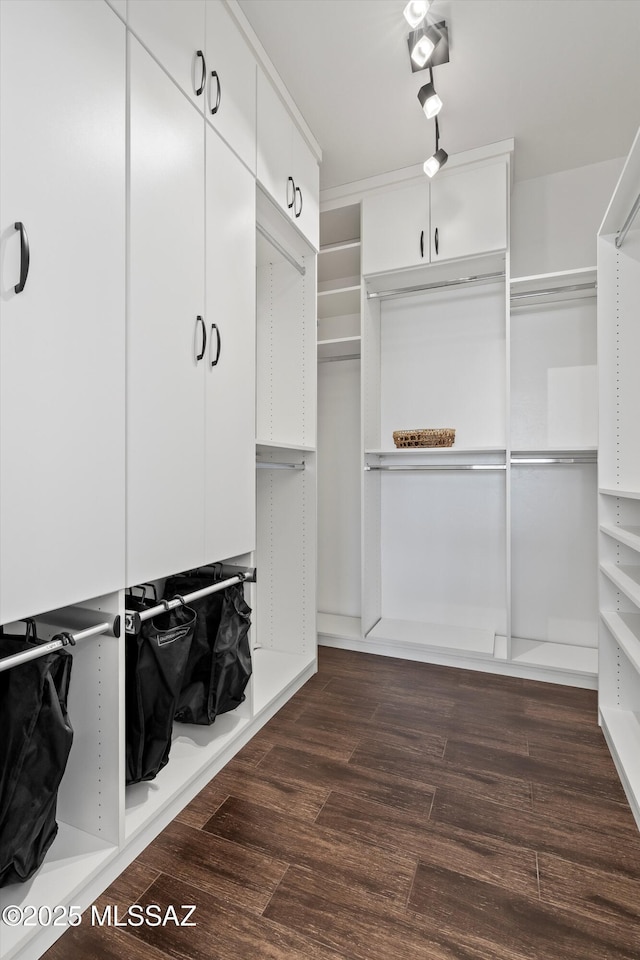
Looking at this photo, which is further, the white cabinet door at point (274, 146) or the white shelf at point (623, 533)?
the white cabinet door at point (274, 146)

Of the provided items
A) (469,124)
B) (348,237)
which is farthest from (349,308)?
(469,124)

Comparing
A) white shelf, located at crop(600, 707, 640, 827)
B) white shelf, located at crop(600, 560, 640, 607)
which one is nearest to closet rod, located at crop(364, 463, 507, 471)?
white shelf, located at crop(600, 560, 640, 607)

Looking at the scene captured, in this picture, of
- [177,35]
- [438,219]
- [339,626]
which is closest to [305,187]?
[438,219]

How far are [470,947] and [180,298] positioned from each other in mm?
1863

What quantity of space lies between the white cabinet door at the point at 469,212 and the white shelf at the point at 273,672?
2.29 metres

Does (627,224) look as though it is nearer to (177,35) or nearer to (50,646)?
(177,35)

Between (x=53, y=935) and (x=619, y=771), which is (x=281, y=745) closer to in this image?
(x=53, y=935)

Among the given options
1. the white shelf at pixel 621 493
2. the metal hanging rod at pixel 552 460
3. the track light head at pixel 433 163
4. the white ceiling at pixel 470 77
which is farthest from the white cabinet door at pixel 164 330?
the metal hanging rod at pixel 552 460

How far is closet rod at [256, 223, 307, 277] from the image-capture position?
227 centimetres

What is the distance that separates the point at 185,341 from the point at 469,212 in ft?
6.24

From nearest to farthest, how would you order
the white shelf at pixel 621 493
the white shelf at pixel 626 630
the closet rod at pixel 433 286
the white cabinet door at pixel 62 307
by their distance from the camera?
the white cabinet door at pixel 62 307 → the white shelf at pixel 621 493 → the white shelf at pixel 626 630 → the closet rod at pixel 433 286

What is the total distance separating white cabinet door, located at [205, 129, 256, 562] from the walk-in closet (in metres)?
0.02

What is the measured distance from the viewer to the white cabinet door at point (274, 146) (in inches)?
79.0

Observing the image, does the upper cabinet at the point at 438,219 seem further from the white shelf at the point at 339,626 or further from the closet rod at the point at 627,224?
the white shelf at the point at 339,626
